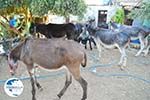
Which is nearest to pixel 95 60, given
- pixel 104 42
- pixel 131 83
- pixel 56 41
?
pixel 104 42

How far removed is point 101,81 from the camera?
20.7ft

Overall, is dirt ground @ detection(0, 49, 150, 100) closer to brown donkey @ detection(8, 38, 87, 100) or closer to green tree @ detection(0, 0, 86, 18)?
brown donkey @ detection(8, 38, 87, 100)

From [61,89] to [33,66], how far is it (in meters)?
0.98

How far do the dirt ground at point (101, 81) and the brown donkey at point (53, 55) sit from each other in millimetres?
558

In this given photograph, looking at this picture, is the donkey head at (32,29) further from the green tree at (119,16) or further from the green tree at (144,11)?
the green tree at (119,16)

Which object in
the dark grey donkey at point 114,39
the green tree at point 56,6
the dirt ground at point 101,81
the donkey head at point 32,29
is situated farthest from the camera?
the donkey head at point 32,29

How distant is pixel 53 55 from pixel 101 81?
184 centimetres

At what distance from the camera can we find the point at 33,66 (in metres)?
5.02

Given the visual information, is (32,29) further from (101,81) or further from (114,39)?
(101,81)

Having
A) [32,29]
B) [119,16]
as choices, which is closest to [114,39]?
[32,29]

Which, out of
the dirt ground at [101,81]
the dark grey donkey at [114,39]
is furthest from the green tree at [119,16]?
the dark grey donkey at [114,39]

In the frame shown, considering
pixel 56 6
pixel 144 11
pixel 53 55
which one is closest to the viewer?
pixel 56 6

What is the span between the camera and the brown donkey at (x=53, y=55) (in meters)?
4.83

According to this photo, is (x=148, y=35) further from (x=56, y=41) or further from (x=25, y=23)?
(x=56, y=41)
